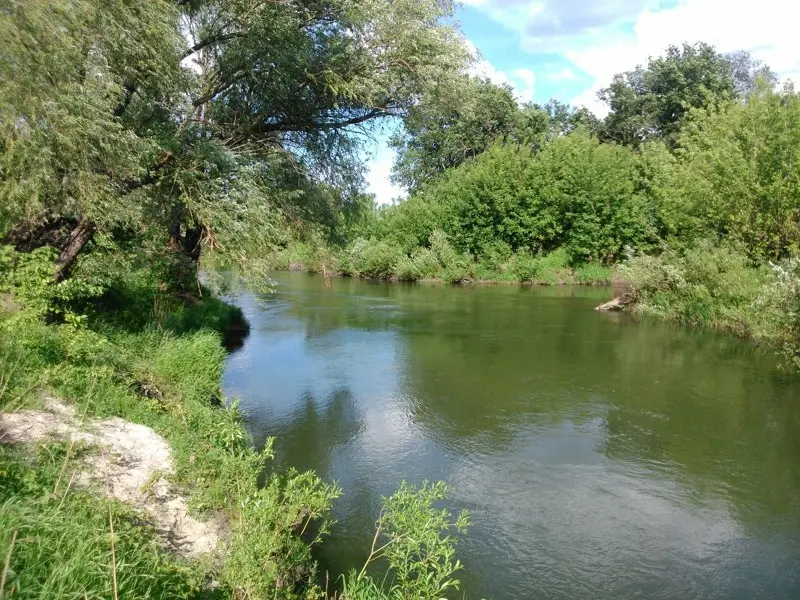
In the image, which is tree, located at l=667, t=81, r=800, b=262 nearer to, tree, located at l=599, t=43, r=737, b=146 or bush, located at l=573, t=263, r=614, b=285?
bush, located at l=573, t=263, r=614, b=285

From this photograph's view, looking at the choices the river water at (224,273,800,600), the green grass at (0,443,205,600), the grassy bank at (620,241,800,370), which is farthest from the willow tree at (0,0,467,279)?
the grassy bank at (620,241,800,370)

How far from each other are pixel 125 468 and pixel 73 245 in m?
5.30

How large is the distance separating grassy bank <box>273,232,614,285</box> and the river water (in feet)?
59.1

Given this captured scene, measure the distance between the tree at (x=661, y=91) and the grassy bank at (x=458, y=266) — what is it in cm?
1556

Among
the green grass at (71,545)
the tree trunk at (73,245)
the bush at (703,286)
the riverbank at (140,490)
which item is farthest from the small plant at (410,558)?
the bush at (703,286)

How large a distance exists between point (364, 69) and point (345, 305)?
15.5 metres

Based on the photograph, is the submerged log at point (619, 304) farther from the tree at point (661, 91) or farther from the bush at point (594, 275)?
the tree at point (661, 91)

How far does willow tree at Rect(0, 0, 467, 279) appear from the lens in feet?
26.0

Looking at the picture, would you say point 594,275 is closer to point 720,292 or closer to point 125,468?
point 720,292

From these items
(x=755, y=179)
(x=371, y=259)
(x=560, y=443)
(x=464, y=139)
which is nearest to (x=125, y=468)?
(x=560, y=443)

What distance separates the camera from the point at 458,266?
39.7m

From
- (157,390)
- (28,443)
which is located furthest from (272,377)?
(28,443)

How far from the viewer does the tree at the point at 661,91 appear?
153 feet

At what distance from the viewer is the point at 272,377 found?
14469mm
